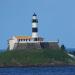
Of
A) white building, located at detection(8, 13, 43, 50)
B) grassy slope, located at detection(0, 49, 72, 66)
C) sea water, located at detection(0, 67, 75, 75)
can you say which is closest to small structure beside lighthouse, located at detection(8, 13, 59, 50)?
white building, located at detection(8, 13, 43, 50)

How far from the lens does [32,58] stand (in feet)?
527

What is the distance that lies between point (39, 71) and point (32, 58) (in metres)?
17.1

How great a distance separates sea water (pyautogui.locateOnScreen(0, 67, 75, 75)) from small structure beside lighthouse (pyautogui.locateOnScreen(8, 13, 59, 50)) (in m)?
13.3

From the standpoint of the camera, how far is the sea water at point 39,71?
452 ft

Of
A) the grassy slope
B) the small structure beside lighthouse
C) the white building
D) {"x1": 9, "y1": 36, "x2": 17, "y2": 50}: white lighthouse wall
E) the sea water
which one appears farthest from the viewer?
{"x1": 9, "y1": 36, "x2": 17, "y2": 50}: white lighthouse wall

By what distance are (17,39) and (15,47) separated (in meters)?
3.54

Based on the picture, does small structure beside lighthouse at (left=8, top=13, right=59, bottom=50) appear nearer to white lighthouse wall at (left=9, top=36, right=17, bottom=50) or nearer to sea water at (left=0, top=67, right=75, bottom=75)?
white lighthouse wall at (left=9, top=36, right=17, bottom=50)

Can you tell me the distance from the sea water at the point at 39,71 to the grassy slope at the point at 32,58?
11.2 feet

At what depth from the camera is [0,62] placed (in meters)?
161

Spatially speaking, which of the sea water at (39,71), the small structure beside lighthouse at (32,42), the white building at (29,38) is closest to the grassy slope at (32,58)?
the sea water at (39,71)

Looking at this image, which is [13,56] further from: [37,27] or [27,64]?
[37,27]

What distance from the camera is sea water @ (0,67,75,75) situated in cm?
13788

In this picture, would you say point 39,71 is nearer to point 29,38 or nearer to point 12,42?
point 29,38

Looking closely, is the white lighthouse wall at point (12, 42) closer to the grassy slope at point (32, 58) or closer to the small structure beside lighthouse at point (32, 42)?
the small structure beside lighthouse at point (32, 42)
